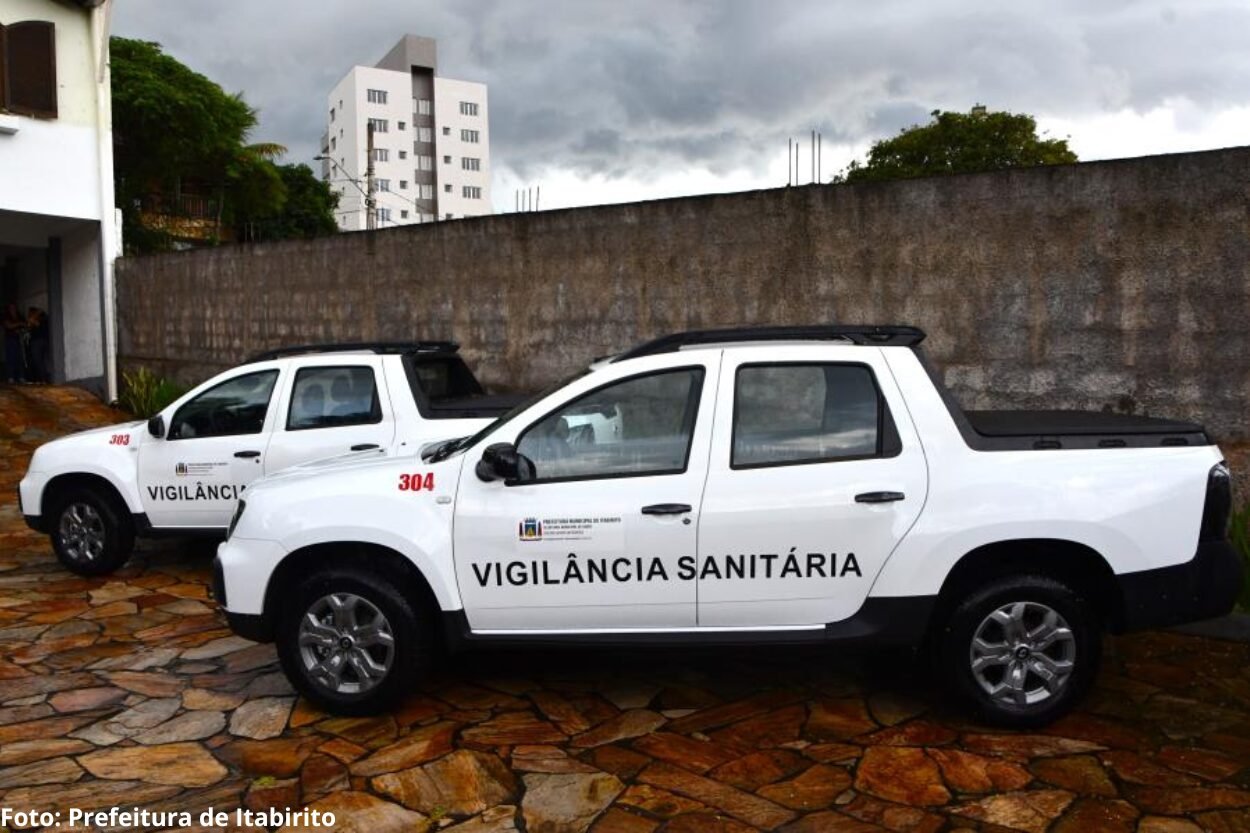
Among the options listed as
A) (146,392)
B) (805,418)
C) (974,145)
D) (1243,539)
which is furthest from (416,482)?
(974,145)

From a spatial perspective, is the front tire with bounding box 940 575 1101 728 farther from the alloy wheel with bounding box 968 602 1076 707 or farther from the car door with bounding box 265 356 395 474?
the car door with bounding box 265 356 395 474

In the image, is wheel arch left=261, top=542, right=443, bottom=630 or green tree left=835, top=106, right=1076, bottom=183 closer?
wheel arch left=261, top=542, right=443, bottom=630

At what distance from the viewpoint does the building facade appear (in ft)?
46.6

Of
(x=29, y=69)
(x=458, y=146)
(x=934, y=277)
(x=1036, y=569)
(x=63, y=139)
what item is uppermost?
(x=458, y=146)

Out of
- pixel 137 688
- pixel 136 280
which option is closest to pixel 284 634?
pixel 137 688

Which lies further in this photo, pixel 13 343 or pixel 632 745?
pixel 13 343

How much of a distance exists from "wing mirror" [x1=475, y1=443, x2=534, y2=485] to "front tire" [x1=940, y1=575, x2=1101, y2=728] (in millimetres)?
1858

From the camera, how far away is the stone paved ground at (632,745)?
367 cm

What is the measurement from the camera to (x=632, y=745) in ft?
13.8

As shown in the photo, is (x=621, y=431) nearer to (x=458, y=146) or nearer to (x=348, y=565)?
(x=348, y=565)

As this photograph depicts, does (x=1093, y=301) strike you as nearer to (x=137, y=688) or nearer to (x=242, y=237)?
(x=137, y=688)

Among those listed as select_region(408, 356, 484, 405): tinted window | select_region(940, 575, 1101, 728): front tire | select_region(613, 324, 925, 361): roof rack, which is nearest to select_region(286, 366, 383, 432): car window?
select_region(408, 356, 484, 405): tinted window

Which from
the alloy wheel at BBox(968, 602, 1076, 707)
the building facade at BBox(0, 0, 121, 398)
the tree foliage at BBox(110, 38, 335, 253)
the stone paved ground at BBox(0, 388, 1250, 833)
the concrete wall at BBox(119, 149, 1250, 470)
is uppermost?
the tree foliage at BBox(110, 38, 335, 253)

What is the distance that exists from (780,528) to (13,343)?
1737 centimetres
